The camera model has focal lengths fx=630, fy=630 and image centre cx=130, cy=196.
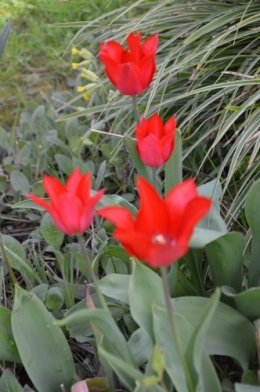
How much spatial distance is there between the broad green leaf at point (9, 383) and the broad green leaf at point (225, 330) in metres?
0.33

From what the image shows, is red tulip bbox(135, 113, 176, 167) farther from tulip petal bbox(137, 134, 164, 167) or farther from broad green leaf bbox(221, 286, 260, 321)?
broad green leaf bbox(221, 286, 260, 321)

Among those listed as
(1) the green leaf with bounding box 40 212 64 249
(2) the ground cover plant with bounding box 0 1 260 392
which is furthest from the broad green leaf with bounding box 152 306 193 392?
(1) the green leaf with bounding box 40 212 64 249

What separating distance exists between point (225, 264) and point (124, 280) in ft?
0.58

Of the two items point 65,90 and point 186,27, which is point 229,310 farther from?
point 65,90

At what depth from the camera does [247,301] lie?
1.01 metres

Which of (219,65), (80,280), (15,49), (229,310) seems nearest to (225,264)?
(229,310)

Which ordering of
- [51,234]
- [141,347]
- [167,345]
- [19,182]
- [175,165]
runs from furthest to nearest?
1. [19,182]
2. [51,234]
3. [175,165]
4. [141,347]
5. [167,345]

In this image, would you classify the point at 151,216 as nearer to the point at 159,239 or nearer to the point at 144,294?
the point at 159,239

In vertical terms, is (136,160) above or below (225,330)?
above

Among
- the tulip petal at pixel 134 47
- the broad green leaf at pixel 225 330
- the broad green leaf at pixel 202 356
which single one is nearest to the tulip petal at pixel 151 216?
the broad green leaf at pixel 202 356

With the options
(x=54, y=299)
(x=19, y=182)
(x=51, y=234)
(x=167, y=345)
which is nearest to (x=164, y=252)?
(x=167, y=345)

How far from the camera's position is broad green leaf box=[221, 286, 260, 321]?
985 millimetres

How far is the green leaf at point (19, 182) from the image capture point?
1.82m

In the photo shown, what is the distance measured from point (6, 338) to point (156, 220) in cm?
53
